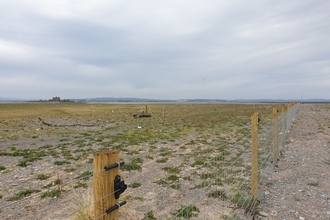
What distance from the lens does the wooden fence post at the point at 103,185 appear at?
199cm

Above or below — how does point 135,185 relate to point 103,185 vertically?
below

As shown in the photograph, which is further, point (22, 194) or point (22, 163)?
point (22, 163)

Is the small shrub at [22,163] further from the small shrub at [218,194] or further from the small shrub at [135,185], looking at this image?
the small shrub at [218,194]

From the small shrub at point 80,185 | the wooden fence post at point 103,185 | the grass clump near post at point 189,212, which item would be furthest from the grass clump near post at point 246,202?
the small shrub at point 80,185

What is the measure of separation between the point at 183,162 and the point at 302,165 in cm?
401

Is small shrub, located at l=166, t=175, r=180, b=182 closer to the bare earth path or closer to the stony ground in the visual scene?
the stony ground

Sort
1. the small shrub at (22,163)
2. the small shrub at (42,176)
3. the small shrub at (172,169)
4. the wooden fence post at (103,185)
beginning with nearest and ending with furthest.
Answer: the wooden fence post at (103,185) → the small shrub at (42,176) → the small shrub at (172,169) → the small shrub at (22,163)

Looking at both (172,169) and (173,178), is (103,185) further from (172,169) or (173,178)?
(172,169)

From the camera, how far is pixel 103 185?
2.01 m

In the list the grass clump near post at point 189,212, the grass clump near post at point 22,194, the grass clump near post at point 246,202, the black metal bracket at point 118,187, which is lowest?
the grass clump near post at point 22,194

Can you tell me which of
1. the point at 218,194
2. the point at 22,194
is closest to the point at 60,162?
the point at 22,194

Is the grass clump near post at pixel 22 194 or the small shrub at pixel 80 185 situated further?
the small shrub at pixel 80 185

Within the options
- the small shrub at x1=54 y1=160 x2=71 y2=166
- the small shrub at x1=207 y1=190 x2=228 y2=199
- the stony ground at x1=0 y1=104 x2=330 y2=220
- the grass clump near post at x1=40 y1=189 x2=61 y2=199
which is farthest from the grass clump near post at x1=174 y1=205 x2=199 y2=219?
the small shrub at x1=54 y1=160 x2=71 y2=166

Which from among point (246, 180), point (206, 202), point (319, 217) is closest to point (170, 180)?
point (206, 202)
